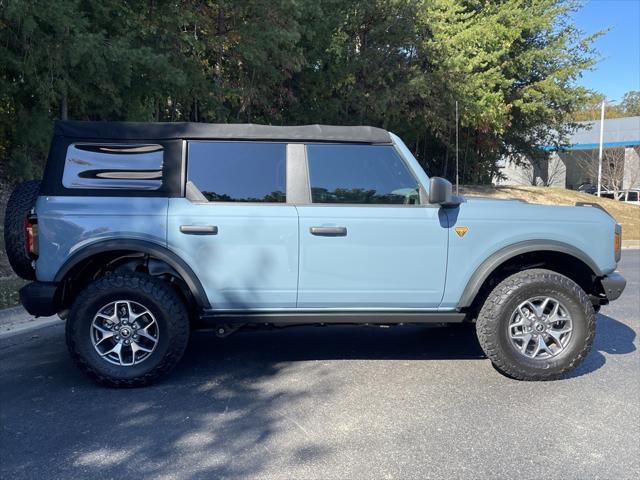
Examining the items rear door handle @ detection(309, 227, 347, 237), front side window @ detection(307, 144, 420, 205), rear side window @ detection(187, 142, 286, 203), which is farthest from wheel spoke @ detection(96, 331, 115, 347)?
front side window @ detection(307, 144, 420, 205)

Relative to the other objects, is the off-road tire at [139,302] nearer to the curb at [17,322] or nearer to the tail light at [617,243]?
the curb at [17,322]

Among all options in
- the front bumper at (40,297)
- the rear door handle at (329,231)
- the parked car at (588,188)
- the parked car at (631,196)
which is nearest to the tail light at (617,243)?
the rear door handle at (329,231)

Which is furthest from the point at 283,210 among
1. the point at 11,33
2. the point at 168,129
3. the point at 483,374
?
the point at 11,33

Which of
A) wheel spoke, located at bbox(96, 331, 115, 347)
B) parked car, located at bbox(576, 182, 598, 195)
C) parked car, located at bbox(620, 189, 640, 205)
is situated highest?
parked car, located at bbox(576, 182, 598, 195)

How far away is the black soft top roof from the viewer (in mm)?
4277

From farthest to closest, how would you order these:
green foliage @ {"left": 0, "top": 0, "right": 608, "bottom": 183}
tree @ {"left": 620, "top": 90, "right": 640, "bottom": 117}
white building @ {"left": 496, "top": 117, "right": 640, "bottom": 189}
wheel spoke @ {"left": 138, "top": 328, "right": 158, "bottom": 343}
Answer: tree @ {"left": 620, "top": 90, "right": 640, "bottom": 117} → white building @ {"left": 496, "top": 117, "right": 640, "bottom": 189} → green foliage @ {"left": 0, "top": 0, "right": 608, "bottom": 183} → wheel spoke @ {"left": 138, "top": 328, "right": 158, "bottom": 343}

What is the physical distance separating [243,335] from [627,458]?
3.73 meters

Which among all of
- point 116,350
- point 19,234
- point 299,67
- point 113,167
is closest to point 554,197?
point 299,67

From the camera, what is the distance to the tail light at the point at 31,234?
4.14m

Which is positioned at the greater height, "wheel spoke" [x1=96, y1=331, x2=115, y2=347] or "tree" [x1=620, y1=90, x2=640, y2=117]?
"tree" [x1=620, y1=90, x2=640, y2=117]

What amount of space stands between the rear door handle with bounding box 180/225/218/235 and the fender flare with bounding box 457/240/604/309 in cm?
203

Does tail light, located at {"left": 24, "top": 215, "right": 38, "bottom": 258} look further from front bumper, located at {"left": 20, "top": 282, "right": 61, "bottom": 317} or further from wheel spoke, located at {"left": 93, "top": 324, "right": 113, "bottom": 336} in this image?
wheel spoke, located at {"left": 93, "top": 324, "right": 113, "bottom": 336}

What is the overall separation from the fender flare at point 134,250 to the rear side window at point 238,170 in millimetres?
546

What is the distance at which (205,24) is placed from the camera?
42.3 feet
